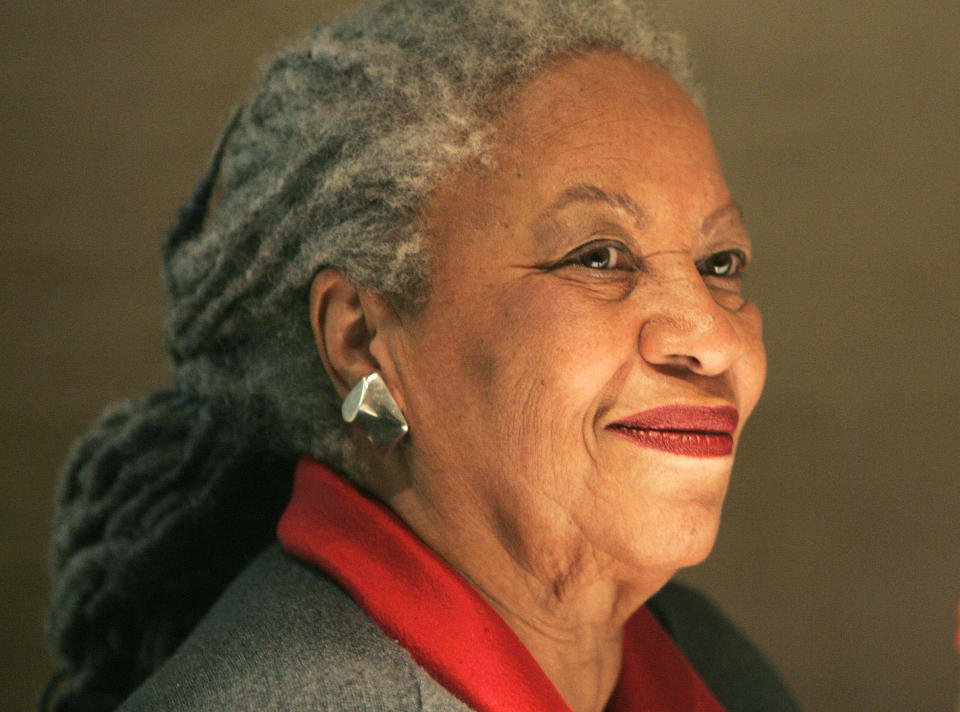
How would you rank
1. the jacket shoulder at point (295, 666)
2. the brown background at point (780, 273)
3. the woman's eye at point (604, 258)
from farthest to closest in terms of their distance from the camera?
the brown background at point (780, 273), the woman's eye at point (604, 258), the jacket shoulder at point (295, 666)

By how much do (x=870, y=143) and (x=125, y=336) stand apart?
124 centimetres

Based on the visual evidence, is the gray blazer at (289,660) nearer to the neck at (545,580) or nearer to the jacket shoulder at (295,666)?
the jacket shoulder at (295,666)

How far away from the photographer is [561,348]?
3.45ft

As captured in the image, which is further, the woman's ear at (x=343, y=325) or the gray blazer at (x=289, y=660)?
the woman's ear at (x=343, y=325)

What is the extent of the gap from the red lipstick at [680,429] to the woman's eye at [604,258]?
0.16 meters

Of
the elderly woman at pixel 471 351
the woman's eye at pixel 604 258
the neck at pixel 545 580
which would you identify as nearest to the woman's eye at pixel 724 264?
the elderly woman at pixel 471 351

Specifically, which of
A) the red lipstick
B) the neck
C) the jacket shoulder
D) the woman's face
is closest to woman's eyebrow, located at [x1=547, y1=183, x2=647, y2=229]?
the woman's face

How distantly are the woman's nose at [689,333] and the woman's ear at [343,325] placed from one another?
0.30 m

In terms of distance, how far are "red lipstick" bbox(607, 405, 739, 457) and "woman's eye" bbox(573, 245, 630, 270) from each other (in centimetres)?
16

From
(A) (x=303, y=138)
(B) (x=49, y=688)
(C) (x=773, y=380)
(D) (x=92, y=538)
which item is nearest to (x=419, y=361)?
(A) (x=303, y=138)

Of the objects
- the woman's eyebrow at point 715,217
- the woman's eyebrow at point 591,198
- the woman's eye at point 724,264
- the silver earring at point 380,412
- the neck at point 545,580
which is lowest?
the neck at point 545,580

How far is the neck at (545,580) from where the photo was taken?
111cm

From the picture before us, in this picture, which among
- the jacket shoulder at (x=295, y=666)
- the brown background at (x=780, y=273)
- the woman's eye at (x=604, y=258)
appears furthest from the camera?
the brown background at (x=780, y=273)

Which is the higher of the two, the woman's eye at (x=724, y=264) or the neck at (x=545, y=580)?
the woman's eye at (x=724, y=264)
